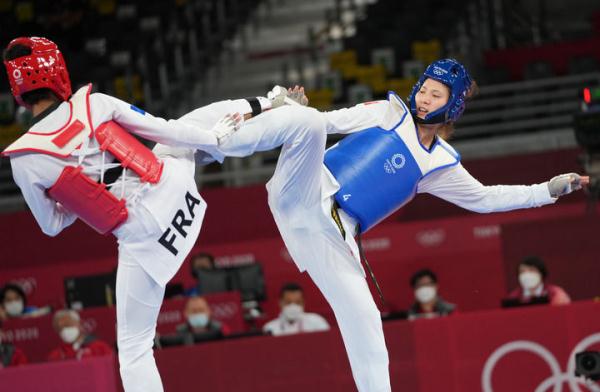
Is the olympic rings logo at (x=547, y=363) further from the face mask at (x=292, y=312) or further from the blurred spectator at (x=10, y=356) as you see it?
the blurred spectator at (x=10, y=356)

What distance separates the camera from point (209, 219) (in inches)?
513

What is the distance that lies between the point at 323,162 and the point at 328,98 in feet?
29.8

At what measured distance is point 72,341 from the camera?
31.5 ft

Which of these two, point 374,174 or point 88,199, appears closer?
point 88,199

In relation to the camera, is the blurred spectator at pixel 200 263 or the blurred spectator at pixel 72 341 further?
the blurred spectator at pixel 200 263

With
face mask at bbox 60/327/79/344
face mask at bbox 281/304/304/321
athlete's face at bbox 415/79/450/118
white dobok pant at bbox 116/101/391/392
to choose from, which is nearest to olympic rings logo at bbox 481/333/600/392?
white dobok pant at bbox 116/101/391/392

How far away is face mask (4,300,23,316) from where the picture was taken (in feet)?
36.5

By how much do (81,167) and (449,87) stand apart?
2.03 metres

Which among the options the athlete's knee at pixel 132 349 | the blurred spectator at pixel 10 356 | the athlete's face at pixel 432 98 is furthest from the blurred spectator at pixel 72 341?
the athlete's face at pixel 432 98

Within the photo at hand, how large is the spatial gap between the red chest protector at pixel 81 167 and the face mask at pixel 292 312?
16.6 ft

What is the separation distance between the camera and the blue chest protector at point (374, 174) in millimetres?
5934

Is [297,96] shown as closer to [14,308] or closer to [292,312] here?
[292,312]

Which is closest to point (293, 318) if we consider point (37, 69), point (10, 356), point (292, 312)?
point (292, 312)

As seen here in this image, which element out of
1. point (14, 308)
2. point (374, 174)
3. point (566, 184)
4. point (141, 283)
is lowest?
point (14, 308)
